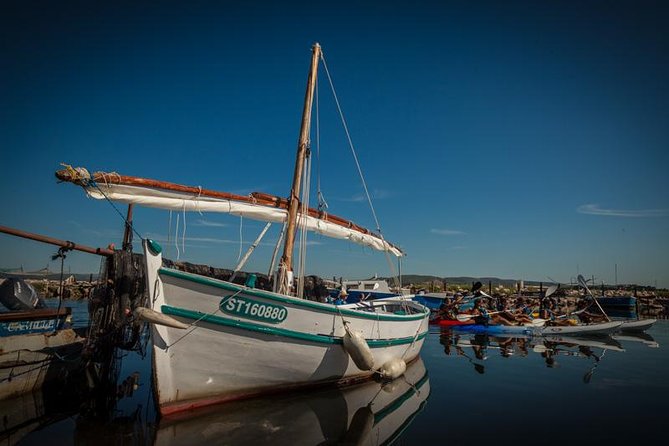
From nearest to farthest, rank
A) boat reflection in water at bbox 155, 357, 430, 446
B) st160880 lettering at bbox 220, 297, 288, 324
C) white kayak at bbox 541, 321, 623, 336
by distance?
boat reflection in water at bbox 155, 357, 430, 446, st160880 lettering at bbox 220, 297, 288, 324, white kayak at bbox 541, 321, 623, 336

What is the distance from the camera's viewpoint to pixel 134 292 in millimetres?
10820

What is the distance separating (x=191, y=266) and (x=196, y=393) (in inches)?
275

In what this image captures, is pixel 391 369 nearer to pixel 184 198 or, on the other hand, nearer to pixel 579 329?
pixel 184 198

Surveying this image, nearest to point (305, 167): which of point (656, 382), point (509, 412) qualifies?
point (509, 412)

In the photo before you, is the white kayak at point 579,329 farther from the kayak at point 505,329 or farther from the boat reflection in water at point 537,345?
the kayak at point 505,329

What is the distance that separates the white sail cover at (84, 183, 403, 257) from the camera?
8.94 meters

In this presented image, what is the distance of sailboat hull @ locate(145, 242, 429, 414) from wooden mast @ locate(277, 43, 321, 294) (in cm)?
151

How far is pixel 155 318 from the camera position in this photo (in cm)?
669

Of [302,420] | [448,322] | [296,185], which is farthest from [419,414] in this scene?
[448,322]

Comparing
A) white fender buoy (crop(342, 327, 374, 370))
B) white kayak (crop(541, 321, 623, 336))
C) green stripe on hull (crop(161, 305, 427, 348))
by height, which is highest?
green stripe on hull (crop(161, 305, 427, 348))

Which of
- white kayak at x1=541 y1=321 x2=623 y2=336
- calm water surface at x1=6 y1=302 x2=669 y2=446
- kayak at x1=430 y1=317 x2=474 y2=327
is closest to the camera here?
calm water surface at x1=6 y1=302 x2=669 y2=446

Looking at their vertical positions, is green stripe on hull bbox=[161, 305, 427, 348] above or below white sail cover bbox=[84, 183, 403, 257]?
below

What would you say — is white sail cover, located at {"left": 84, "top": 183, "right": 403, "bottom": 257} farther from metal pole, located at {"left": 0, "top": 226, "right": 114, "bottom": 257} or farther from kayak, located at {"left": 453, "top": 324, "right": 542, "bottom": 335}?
kayak, located at {"left": 453, "top": 324, "right": 542, "bottom": 335}

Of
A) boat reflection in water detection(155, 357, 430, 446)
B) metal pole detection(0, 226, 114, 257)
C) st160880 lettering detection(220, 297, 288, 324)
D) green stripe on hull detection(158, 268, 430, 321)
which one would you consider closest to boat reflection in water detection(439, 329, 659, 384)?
boat reflection in water detection(155, 357, 430, 446)
